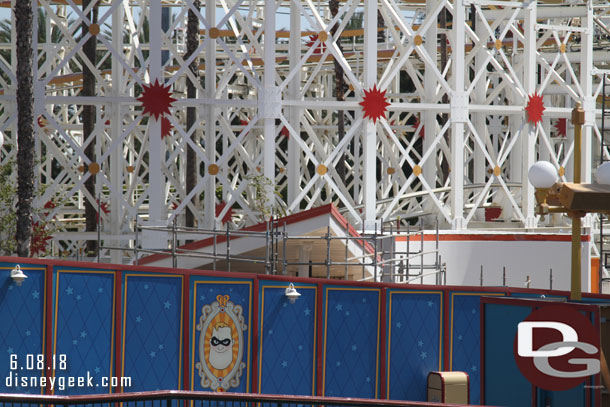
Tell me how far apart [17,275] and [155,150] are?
11013mm

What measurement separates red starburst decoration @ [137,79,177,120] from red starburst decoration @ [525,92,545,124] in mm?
9436

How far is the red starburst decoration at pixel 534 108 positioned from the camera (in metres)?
30.4

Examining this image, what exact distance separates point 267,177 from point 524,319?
40.5 ft

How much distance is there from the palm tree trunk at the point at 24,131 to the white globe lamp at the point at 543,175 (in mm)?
11525

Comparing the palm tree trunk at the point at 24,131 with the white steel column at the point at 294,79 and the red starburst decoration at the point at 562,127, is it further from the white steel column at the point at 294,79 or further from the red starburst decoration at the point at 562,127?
the red starburst decoration at the point at 562,127

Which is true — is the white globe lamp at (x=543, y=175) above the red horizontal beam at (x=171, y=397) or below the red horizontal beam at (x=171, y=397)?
above

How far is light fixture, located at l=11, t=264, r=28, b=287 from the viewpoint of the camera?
51.4ft

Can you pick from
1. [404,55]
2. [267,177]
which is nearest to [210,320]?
[267,177]

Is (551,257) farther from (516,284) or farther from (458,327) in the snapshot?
(458,327)

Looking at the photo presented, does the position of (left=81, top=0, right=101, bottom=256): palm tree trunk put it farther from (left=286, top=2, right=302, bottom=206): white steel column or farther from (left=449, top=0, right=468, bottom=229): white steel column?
(left=449, top=0, right=468, bottom=229): white steel column

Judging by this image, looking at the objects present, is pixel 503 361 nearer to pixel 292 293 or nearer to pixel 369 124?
pixel 292 293

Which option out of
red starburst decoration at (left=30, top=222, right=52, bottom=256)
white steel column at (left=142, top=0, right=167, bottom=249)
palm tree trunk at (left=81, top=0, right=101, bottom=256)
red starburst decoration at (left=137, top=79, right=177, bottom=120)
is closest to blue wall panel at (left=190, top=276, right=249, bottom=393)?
white steel column at (left=142, top=0, right=167, bottom=249)

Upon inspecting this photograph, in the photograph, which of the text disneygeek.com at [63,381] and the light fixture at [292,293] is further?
the light fixture at [292,293]

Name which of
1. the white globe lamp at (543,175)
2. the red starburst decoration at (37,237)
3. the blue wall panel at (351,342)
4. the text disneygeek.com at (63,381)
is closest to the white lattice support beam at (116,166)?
the red starburst decoration at (37,237)
